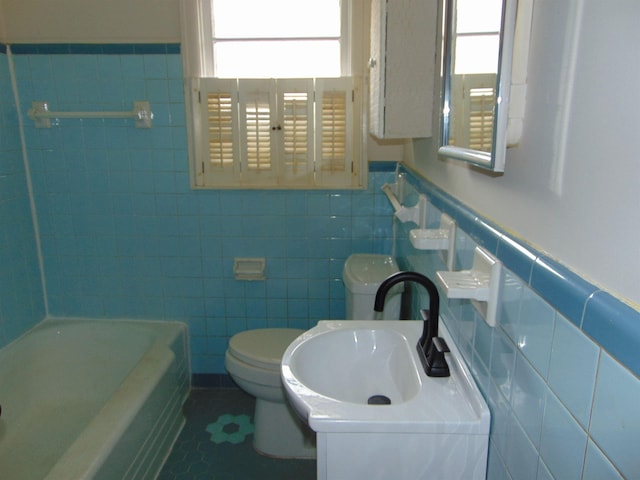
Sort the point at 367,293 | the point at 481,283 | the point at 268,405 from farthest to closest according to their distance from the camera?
the point at 268,405
the point at 367,293
the point at 481,283

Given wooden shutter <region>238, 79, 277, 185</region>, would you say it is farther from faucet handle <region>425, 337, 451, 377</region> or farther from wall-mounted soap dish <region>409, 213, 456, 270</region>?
faucet handle <region>425, 337, 451, 377</region>

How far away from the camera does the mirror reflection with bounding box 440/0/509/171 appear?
2.68 ft

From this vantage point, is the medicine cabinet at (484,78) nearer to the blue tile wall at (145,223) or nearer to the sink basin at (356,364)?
the sink basin at (356,364)

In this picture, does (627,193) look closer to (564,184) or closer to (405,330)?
(564,184)

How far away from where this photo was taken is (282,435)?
203 cm

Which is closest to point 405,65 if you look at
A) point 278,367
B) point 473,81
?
point 473,81

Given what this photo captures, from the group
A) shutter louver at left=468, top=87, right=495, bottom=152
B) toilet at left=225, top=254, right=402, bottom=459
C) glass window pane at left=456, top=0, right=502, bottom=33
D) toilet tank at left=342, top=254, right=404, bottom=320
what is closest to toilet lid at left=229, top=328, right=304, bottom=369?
toilet at left=225, top=254, right=402, bottom=459

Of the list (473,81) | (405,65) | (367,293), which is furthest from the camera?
(367,293)

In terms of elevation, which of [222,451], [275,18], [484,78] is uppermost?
[275,18]

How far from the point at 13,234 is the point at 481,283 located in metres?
2.14

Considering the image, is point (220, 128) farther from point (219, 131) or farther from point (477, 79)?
point (477, 79)

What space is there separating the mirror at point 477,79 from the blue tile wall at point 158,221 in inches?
44.3

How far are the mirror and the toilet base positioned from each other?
4.30 ft

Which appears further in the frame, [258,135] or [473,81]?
[258,135]
